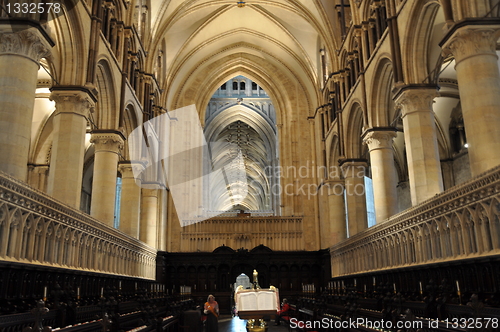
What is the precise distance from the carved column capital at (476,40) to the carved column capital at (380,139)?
21.0ft

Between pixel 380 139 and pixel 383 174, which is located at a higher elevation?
pixel 380 139

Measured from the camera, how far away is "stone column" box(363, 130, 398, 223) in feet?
52.5

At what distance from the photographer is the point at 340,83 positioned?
71.2 ft

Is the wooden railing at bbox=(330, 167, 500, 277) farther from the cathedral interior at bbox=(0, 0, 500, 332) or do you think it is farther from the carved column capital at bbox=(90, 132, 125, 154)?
the carved column capital at bbox=(90, 132, 125, 154)

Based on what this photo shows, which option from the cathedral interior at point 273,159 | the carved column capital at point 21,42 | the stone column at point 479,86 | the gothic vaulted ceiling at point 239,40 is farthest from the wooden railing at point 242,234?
the carved column capital at point 21,42

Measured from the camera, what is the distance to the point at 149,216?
72.3ft

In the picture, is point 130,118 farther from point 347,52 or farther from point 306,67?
point 306,67

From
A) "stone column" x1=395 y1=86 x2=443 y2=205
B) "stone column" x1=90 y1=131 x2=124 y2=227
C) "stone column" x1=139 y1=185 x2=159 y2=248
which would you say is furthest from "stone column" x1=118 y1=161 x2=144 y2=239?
"stone column" x1=395 y1=86 x2=443 y2=205

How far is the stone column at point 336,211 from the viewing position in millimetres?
22797

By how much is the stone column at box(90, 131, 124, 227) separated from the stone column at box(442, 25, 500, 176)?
36.4 feet

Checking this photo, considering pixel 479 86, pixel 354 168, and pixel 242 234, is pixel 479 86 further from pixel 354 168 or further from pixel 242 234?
pixel 242 234

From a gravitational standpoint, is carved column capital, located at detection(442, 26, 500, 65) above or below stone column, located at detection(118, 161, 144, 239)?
above

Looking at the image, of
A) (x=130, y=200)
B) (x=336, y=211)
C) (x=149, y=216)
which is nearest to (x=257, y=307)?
(x=130, y=200)

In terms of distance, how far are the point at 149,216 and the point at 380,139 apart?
37.9ft
